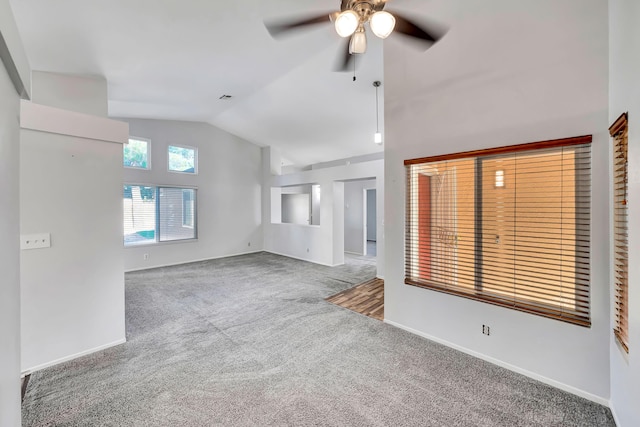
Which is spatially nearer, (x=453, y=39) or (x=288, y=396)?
(x=288, y=396)

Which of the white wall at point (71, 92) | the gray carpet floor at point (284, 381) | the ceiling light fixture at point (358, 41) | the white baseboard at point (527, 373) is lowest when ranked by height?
the gray carpet floor at point (284, 381)

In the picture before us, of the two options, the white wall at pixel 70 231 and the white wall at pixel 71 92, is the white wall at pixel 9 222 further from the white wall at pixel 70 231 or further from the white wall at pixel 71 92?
the white wall at pixel 71 92

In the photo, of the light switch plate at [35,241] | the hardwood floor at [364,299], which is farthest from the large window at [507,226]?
the light switch plate at [35,241]

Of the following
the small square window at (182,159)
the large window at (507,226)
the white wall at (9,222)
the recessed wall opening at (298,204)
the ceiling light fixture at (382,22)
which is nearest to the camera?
the white wall at (9,222)

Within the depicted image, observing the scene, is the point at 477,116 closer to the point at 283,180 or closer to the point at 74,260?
the point at 74,260

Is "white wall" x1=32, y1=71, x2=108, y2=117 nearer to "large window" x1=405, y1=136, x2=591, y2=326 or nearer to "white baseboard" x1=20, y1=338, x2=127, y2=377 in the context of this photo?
"white baseboard" x1=20, y1=338, x2=127, y2=377

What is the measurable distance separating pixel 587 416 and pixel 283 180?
22.9ft

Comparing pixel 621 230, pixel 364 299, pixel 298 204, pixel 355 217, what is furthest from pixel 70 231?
pixel 355 217

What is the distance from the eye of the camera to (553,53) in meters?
2.07

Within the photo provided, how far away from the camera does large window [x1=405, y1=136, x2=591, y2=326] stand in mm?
2045

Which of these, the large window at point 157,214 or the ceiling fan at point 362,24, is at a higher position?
the ceiling fan at point 362,24

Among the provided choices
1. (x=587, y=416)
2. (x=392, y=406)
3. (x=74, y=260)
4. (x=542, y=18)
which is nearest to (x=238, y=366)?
(x=392, y=406)

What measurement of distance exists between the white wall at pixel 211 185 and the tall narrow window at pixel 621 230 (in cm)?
731

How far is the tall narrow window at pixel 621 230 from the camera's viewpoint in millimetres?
1659
